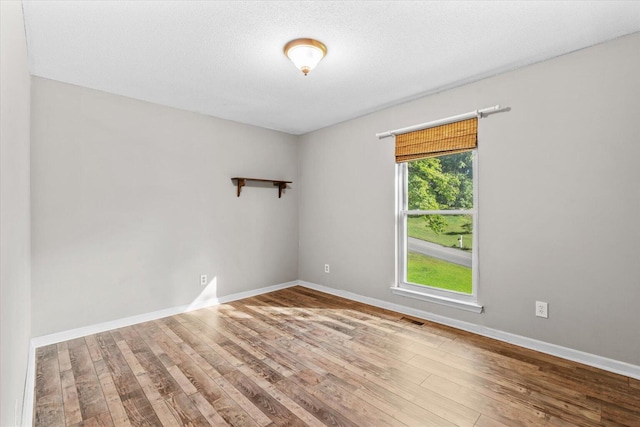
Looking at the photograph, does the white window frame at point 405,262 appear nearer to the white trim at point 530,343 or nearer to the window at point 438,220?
the window at point 438,220

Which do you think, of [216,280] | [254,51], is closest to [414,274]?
[216,280]

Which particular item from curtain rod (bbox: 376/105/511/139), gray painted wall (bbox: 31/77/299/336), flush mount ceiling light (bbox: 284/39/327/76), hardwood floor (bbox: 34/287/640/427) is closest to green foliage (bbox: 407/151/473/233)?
curtain rod (bbox: 376/105/511/139)

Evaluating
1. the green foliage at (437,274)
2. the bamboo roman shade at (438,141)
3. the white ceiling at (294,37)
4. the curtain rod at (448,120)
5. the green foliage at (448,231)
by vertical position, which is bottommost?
the green foliage at (437,274)

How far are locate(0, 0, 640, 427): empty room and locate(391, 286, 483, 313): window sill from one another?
0.05 m

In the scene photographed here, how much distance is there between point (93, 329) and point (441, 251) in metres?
3.65

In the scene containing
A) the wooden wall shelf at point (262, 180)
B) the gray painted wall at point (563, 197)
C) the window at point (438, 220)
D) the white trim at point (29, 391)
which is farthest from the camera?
the wooden wall shelf at point (262, 180)

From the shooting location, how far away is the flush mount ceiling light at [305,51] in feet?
7.49

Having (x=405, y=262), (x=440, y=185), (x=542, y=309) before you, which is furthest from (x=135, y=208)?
(x=542, y=309)

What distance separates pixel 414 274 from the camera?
12.1 feet

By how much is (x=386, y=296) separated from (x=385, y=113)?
7.26 ft

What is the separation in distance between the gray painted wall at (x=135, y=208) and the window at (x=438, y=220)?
6.46ft

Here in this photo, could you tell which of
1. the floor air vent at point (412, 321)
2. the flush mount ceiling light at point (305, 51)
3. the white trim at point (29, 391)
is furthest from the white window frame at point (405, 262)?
the white trim at point (29, 391)

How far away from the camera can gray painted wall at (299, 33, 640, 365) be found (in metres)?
2.26

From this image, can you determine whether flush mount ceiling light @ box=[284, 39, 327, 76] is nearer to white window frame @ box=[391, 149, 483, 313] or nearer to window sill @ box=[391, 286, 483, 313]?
white window frame @ box=[391, 149, 483, 313]
